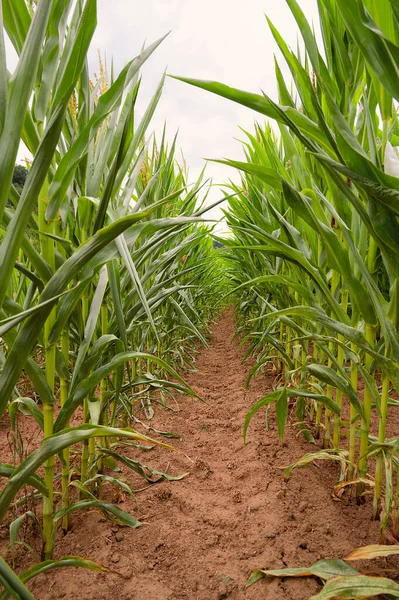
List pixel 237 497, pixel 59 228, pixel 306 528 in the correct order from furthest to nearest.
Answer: pixel 237 497
pixel 306 528
pixel 59 228

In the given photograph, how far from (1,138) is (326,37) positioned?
77 cm

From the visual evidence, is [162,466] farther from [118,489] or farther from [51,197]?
[51,197]

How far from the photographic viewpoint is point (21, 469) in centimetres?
51

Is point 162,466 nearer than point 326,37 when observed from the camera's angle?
No

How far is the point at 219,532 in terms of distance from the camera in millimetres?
867

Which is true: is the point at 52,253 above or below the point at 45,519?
above

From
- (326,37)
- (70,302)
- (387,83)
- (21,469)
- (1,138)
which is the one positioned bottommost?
(21,469)

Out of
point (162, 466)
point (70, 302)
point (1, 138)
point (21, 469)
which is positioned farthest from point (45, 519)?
point (1, 138)

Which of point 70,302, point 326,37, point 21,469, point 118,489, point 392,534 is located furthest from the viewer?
point 118,489

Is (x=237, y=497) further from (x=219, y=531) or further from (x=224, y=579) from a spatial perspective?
(x=224, y=579)

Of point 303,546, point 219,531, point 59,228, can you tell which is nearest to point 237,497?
point 219,531

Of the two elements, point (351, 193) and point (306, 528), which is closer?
point (351, 193)

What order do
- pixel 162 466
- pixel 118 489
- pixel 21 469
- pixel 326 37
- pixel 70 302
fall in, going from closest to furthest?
pixel 21 469, pixel 70 302, pixel 326 37, pixel 118 489, pixel 162 466

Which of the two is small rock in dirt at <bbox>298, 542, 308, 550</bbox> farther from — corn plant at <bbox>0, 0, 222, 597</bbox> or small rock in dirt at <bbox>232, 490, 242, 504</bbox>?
corn plant at <bbox>0, 0, 222, 597</bbox>
